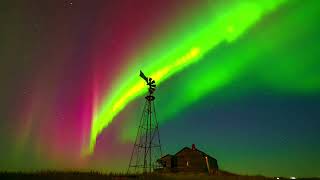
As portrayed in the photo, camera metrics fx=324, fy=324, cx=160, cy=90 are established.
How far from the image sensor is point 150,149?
5231cm

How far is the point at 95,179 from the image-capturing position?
25.8 meters

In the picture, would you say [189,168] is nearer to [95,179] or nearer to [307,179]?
[307,179]

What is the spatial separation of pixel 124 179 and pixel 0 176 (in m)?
9.72

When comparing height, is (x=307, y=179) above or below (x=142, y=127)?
below

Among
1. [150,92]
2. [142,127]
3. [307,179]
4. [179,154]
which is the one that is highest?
[150,92]

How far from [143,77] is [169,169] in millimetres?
18859

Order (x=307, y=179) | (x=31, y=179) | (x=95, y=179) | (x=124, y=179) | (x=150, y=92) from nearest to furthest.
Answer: (x=31, y=179) < (x=95, y=179) < (x=124, y=179) < (x=307, y=179) < (x=150, y=92)

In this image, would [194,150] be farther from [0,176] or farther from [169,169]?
[0,176]

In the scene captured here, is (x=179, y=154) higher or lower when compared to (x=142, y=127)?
lower

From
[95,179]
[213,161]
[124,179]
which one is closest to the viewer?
[95,179]

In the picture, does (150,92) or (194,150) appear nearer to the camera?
(150,92)

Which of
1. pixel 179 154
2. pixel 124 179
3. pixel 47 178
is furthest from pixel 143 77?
pixel 47 178

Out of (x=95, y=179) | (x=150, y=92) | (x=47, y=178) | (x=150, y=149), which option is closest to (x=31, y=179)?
(x=47, y=178)

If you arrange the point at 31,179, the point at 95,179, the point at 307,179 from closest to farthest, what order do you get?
1. the point at 31,179
2. the point at 95,179
3. the point at 307,179
